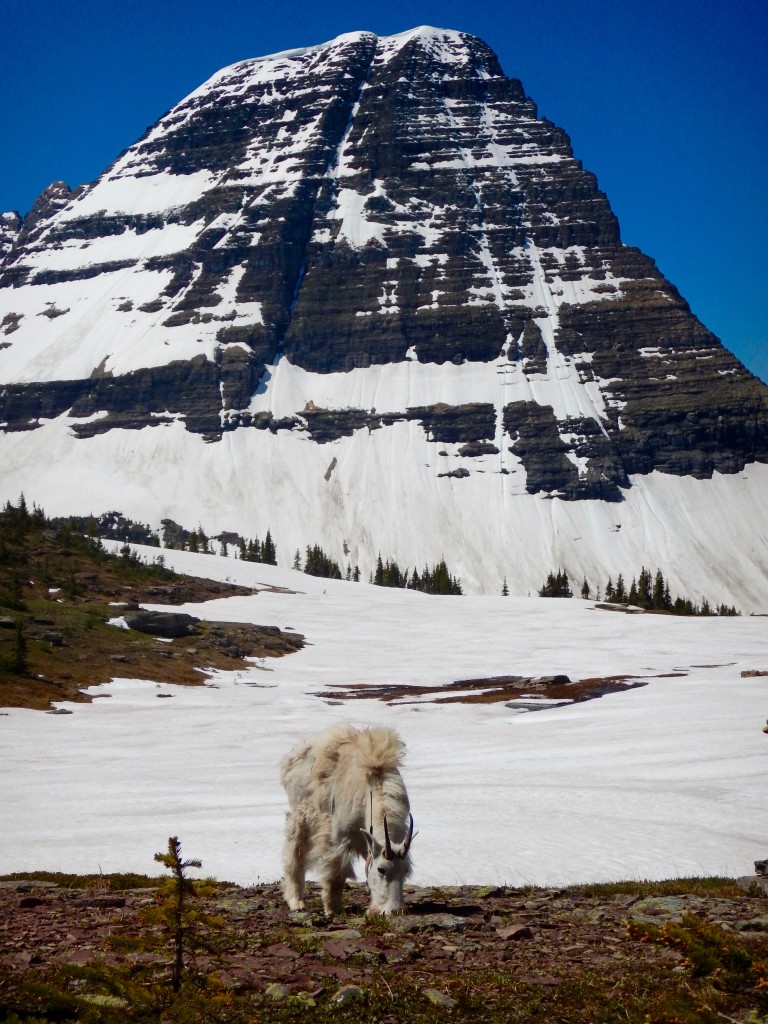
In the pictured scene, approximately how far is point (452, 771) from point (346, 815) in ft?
66.8

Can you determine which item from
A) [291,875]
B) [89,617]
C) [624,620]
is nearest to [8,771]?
[291,875]

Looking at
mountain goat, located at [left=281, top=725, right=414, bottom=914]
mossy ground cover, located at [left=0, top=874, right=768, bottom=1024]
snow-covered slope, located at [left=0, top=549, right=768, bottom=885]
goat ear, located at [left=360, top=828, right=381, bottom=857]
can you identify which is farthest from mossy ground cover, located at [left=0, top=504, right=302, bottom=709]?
goat ear, located at [left=360, top=828, right=381, bottom=857]

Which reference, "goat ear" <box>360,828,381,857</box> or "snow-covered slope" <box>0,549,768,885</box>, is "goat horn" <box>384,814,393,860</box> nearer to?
"goat ear" <box>360,828,381,857</box>

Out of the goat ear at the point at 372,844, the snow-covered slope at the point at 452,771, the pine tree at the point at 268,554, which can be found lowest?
the snow-covered slope at the point at 452,771

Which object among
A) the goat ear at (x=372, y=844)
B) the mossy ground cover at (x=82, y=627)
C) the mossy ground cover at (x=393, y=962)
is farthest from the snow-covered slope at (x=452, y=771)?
the goat ear at (x=372, y=844)

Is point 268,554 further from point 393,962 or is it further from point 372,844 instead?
point 393,962

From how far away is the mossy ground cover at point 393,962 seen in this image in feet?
26.6

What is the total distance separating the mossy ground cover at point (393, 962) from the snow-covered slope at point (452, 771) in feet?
17.5

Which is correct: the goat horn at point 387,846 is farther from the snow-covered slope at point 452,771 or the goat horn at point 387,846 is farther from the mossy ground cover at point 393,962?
the snow-covered slope at point 452,771

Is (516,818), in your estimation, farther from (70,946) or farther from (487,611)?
(487,611)

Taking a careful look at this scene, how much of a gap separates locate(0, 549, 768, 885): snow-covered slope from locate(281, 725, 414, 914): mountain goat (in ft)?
16.6

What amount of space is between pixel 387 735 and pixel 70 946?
4771 mm

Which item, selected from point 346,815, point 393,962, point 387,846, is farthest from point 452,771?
point 393,962

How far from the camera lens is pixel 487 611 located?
118 m
